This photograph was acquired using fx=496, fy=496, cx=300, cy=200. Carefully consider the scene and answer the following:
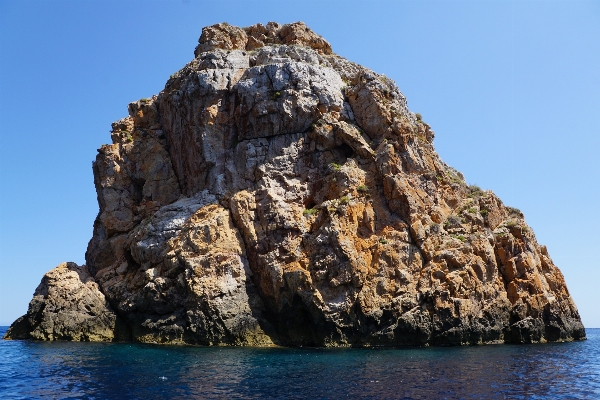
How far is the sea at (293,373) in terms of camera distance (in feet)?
71.7

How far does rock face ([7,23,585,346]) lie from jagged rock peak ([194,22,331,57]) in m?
3.27

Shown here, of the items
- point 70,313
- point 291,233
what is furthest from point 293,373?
point 70,313

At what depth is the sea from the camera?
21859mm

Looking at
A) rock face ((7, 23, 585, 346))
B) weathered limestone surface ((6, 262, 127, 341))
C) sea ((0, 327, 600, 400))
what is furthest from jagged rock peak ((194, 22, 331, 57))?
sea ((0, 327, 600, 400))

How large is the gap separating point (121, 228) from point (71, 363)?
2063 centimetres

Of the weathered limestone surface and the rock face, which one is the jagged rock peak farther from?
the weathered limestone surface

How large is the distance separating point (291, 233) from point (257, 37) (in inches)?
1068

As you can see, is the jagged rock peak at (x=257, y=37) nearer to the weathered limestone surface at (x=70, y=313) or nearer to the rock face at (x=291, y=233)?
the rock face at (x=291, y=233)

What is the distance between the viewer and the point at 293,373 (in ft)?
87.4

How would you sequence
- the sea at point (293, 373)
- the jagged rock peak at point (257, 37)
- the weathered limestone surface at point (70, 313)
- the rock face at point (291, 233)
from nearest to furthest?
the sea at point (293, 373) → the rock face at point (291, 233) → the weathered limestone surface at point (70, 313) → the jagged rock peak at point (257, 37)

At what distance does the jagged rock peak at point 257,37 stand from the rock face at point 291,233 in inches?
129

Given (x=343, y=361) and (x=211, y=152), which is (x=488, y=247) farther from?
(x=211, y=152)

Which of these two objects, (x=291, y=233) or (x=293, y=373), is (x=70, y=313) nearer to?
(x=291, y=233)

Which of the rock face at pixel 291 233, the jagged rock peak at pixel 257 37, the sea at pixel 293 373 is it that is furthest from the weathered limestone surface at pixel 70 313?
the jagged rock peak at pixel 257 37
